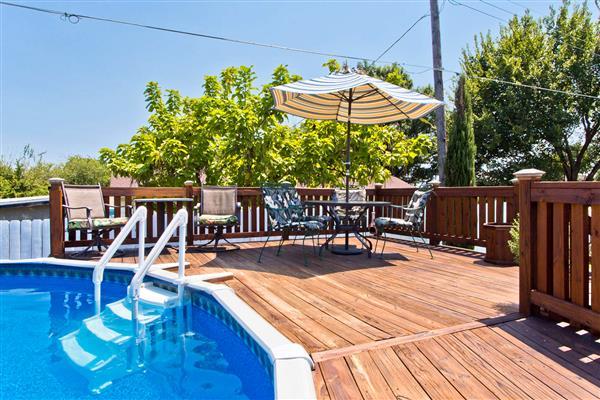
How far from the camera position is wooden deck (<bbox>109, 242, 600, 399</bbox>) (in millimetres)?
1650

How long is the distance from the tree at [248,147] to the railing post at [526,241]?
5.33 metres

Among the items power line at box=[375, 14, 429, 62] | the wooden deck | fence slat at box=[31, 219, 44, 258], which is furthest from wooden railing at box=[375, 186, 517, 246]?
power line at box=[375, 14, 429, 62]

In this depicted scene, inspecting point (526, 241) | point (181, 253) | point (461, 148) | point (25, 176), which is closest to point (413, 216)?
point (526, 241)

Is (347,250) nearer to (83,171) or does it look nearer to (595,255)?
(595,255)

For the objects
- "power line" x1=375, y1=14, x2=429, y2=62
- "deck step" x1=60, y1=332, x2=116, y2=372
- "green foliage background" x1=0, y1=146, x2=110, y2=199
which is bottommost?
"deck step" x1=60, y1=332, x2=116, y2=372

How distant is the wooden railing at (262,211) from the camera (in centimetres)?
493

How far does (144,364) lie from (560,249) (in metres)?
2.76

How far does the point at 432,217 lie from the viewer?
597cm

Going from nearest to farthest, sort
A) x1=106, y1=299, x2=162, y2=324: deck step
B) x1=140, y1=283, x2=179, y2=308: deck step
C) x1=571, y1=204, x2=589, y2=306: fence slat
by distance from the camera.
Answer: x1=571, y1=204, x2=589, y2=306: fence slat → x1=106, y1=299, x2=162, y2=324: deck step → x1=140, y1=283, x2=179, y2=308: deck step

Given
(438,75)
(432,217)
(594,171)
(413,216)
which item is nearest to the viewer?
(413,216)

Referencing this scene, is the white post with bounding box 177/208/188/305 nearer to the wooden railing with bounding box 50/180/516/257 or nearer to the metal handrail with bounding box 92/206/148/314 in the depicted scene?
the metal handrail with bounding box 92/206/148/314

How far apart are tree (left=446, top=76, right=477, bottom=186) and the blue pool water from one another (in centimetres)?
816

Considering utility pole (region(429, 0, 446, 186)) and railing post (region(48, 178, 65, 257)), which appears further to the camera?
utility pole (region(429, 0, 446, 186))

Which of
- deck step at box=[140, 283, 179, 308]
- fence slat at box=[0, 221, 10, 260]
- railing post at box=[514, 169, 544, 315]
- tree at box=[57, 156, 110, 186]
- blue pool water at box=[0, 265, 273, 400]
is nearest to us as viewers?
blue pool water at box=[0, 265, 273, 400]
